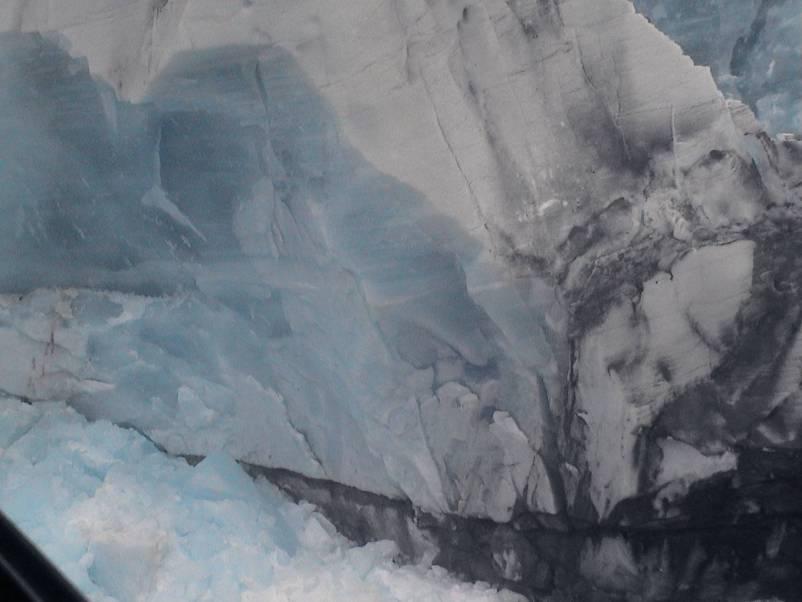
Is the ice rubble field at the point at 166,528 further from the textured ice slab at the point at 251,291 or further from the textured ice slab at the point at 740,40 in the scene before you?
the textured ice slab at the point at 740,40

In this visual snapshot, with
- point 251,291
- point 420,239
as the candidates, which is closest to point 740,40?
point 420,239

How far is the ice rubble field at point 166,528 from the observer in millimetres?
1464

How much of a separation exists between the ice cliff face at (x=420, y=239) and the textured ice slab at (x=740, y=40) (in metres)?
0.07

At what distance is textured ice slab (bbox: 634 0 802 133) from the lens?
1.32 m

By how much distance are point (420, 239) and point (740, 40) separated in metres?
0.64

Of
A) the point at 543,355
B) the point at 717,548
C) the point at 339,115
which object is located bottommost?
the point at 717,548

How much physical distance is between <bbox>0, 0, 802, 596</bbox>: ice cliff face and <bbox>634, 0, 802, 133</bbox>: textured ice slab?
2.6 inches

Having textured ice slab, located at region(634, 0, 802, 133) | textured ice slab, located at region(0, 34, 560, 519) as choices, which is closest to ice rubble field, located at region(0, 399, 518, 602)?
textured ice slab, located at region(0, 34, 560, 519)

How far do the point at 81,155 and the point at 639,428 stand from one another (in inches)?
47.6

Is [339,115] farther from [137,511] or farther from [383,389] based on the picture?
[137,511]

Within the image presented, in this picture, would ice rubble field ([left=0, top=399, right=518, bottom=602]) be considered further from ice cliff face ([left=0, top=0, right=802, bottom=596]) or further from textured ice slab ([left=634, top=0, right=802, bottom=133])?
textured ice slab ([left=634, top=0, right=802, bottom=133])

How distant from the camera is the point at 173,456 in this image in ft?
5.58

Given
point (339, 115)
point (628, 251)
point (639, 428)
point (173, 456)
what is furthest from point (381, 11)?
point (173, 456)

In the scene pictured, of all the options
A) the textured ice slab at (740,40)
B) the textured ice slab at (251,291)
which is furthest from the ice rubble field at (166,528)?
the textured ice slab at (740,40)
